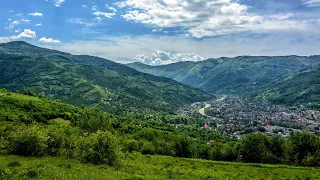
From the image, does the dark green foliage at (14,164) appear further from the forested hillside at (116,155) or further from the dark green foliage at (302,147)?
the dark green foliage at (302,147)

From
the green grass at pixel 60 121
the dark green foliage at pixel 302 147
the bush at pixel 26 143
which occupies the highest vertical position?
the bush at pixel 26 143

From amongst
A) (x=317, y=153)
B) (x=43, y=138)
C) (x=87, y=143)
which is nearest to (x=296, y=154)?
(x=317, y=153)

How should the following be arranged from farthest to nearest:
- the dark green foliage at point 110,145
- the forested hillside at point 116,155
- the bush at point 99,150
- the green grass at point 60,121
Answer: the green grass at point 60,121
the bush at point 99,150
the dark green foliage at point 110,145
the forested hillside at point 116,155

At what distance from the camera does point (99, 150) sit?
49.6 metres

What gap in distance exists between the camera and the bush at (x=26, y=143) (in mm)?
47719

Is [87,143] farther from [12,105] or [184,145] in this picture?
[12,105]

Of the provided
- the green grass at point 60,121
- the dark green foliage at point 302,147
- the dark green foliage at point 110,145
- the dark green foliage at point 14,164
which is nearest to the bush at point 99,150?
the dark green foliage at point 110,145

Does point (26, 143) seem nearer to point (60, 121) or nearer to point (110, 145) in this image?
point (110, 145)

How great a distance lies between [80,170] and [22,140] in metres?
15.3

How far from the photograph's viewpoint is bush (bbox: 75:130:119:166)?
161ft

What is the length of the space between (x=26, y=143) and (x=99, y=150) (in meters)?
13.4

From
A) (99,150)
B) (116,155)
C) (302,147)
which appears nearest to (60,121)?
(99,150)

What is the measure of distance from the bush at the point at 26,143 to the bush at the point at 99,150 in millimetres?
7105

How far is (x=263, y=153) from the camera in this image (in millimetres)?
89125
